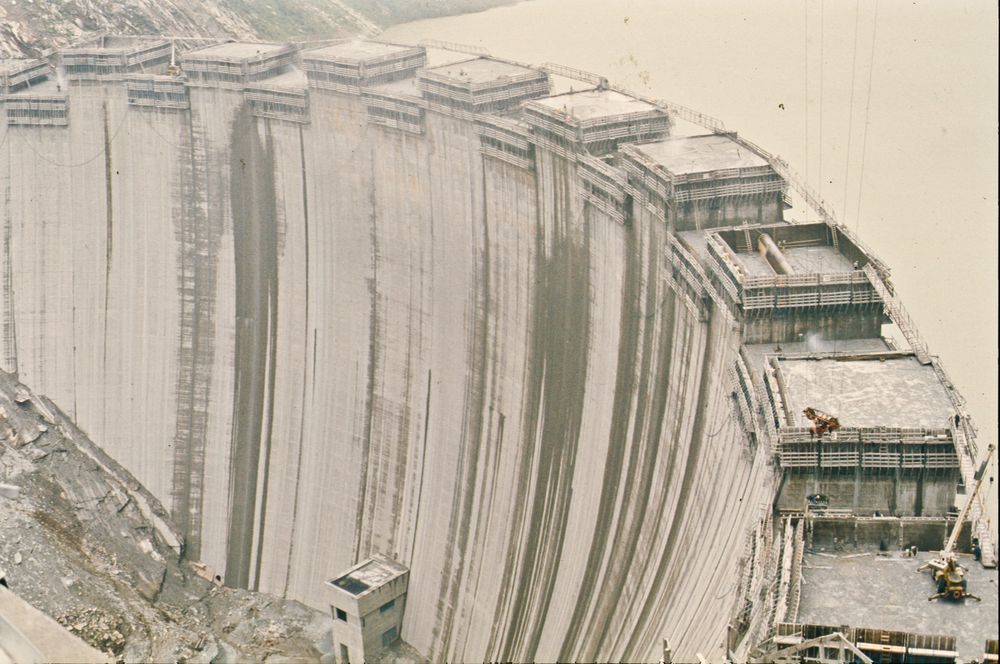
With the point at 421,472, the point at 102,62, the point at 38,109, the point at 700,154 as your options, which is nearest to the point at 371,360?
the point at 421,472

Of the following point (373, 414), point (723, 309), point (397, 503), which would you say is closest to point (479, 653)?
point (397, 503)

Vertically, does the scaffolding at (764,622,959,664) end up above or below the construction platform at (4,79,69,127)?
below

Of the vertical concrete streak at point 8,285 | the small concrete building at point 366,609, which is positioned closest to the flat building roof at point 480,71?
the small concrete building at point 366,609

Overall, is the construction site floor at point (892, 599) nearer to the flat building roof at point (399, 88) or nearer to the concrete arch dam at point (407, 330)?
the concrete arch dam at point (407, 330)

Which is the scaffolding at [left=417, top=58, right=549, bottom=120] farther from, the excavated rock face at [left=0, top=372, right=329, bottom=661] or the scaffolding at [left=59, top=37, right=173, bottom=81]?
the excavated rock face at [left=0, top=372, right=329, bottom=661]

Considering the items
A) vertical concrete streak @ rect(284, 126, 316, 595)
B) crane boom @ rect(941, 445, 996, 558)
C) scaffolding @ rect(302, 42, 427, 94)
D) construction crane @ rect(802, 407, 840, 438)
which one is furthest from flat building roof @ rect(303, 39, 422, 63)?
crane boom @ rect(941, 445, 996, 558)

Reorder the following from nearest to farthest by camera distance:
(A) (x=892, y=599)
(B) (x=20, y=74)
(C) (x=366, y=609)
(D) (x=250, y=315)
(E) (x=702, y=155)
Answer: (A) (x=892, y=599), (E) (x=702, y=155), (C) (x=366, y=609), (D) (x=250, y=315), (B) (x=20, y=74)

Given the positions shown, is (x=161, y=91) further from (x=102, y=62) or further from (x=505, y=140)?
(x=505, y=140)
